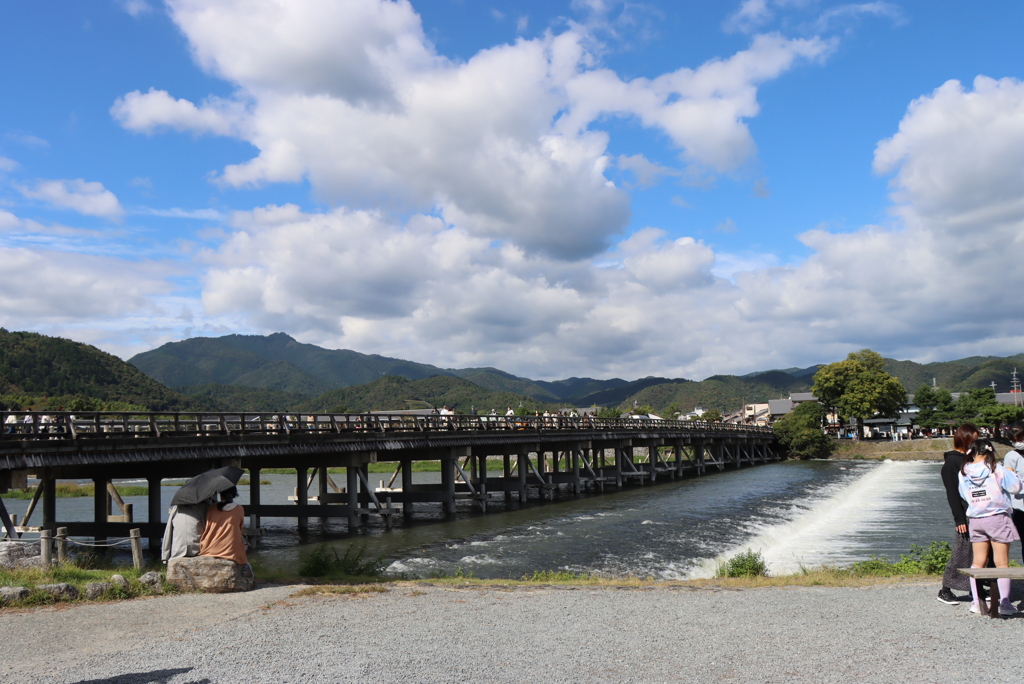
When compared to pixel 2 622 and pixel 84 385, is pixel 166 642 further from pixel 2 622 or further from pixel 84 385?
pixel 84 385

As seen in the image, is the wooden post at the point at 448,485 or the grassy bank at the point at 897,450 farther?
the grassy bank at the point at 897,450

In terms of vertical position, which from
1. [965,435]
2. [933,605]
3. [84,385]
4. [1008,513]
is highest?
[84,385]

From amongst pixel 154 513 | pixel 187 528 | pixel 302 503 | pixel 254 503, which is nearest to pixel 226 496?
pixel 187 528

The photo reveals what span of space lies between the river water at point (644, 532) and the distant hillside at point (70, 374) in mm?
98374

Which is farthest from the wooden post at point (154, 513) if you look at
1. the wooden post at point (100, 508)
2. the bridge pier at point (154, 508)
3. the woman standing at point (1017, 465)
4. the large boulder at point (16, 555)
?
the woman standing at point (1017, 465)

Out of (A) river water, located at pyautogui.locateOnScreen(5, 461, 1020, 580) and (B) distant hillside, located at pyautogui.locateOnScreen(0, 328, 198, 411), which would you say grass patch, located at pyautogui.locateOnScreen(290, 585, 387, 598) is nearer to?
(A) river water, located at pyautogui.locateOnScreen(5, 461, 1020, 580)

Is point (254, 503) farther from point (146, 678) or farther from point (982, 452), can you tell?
point (982, 452)

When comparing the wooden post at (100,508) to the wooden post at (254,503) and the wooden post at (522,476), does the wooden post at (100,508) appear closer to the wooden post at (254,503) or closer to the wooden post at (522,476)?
the wooden post at (254,503)

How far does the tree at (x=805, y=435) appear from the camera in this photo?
84.1 meters

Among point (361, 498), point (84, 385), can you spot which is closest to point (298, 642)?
point (361, 498)

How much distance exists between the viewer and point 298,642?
7.97 metres

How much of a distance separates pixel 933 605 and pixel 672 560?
1133 cm

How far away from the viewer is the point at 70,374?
133 m

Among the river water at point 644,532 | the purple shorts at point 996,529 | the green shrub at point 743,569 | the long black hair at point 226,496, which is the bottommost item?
the river water at point 644,532
